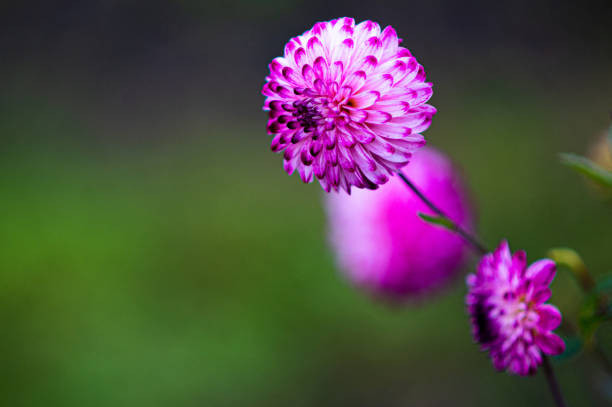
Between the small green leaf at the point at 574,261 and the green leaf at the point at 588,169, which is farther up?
the green leaf at the point at 588,169

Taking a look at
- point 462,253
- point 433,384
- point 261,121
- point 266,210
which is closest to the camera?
point 462,253

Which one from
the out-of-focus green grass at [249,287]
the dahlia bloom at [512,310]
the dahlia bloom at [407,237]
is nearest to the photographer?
the dahlia bloom at [512,310]

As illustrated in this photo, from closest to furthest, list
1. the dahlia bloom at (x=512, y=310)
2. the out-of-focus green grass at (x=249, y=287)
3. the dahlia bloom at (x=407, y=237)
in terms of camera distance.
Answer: the dahlia bloom at (x=512, y=310) → the dahlia bloom at (x=407, y=237) → the out-of-focus green grass at (x=249, y=287)

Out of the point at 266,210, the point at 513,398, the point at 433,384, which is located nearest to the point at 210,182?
the point at 266,210

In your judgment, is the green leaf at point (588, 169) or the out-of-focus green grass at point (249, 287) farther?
the out-of-focus green grass at point (249, 287)

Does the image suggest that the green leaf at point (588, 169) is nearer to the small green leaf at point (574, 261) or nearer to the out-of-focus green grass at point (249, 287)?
the small green leaf at point (574, 261)

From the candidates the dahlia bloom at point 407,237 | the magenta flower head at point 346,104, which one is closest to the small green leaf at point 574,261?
the magenta flower head at point 346,104

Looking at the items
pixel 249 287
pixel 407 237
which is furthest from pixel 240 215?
pixel 407 237

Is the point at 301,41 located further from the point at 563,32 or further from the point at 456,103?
the point at 563,32
